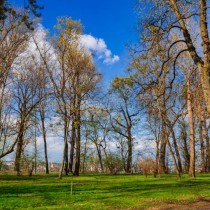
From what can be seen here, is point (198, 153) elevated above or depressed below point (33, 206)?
above

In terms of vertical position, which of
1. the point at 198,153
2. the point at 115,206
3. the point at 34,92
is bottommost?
the point at 115,206

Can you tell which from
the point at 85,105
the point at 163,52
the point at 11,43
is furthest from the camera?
the point at 85,105

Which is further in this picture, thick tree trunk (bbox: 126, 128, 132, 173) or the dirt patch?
thick tree trunk (bbox: 126, 128, 132, 173)

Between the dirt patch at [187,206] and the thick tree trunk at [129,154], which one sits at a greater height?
the thick tree trunk at [129,154]

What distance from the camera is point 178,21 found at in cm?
1284

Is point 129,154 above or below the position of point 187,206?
above

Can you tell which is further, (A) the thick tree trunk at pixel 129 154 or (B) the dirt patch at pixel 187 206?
(A) the thick tree trunk at pixel 129 154

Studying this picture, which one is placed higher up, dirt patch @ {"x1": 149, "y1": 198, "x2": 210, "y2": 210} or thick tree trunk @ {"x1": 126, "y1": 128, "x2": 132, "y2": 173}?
thick tree trunk @ {"x1": 126, "y1": 128, "x2": 132, "y2": 173}

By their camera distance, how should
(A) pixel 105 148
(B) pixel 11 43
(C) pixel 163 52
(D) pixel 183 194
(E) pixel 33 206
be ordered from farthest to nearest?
1. (A) pixel 105 148
2. (B) pixel 11 43
3. (D) pixel 183 194
4. (C) pixel 163 52
5. (E) pixel 33 206

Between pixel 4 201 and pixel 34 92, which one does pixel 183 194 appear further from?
pixel 34 92

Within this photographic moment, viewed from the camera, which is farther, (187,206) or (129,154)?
(129,154)

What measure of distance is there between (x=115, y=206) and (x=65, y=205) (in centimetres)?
187

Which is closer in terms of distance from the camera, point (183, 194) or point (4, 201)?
point (4, 201)

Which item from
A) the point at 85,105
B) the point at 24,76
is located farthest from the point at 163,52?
the point at 24,76
